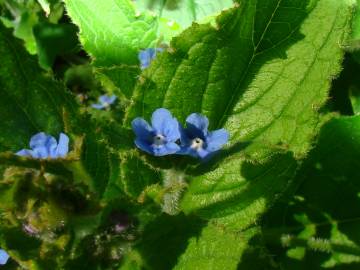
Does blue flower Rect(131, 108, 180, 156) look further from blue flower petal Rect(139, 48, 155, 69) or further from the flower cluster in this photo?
blue flower petal Rect(139, 48, 155, 69)

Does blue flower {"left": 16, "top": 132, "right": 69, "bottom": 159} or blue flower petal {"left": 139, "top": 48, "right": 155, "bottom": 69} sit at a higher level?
blue flower {"left": 16, "top": 132, "right": 69, "bottom": 159}

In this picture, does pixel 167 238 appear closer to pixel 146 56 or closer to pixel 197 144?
pixel 197 144

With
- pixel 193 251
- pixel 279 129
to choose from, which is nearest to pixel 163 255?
pixel 193 251

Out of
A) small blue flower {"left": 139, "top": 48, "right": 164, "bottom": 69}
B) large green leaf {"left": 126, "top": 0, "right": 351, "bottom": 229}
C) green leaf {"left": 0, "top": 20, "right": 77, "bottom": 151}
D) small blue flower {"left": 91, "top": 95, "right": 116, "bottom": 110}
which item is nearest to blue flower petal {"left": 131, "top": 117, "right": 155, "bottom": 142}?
large green leaf {"left": 126, "top": 0, "right": 351, "bottom": 229}

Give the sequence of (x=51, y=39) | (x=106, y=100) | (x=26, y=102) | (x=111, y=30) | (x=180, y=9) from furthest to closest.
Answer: (x=106, y=100) → (x=51, y=39) → (x=180, y=9) → (x=111, y=30) → (x=26, y=102)

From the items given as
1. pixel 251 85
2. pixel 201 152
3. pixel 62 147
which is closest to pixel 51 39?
pixel 251 85

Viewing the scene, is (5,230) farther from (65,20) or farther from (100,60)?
(65,20)
